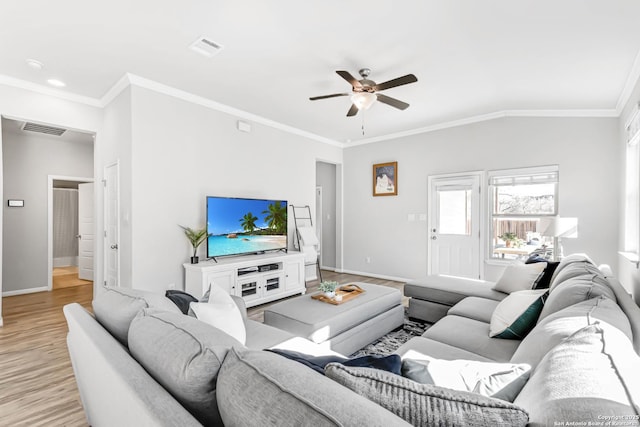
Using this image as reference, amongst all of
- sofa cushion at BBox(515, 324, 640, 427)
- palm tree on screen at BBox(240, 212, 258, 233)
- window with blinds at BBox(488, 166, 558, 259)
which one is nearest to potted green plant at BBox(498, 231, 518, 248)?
window with blinds at BBox(488, 166, 558, 259)

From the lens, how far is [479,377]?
1086 mm

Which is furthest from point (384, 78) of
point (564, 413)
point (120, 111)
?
point (564, 413)

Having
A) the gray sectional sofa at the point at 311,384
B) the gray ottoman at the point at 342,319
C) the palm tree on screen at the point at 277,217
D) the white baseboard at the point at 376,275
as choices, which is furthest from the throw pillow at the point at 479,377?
the white baseboard at the point at 376,275

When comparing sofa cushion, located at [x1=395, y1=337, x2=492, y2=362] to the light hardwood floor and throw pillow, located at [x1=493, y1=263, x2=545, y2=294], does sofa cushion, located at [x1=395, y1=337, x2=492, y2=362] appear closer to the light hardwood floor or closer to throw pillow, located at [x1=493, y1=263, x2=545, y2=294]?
throw pillow, located at [x1=493, y1=263, x2=545, y2=294]

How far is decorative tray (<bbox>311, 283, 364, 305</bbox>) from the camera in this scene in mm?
2826

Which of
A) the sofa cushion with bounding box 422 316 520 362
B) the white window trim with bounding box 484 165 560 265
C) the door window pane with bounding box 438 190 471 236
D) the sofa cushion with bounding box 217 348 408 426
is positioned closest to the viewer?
the sofa cushion with bounding box 217 348 408 426

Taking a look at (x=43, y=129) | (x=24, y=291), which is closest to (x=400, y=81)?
(x=43, y=129)

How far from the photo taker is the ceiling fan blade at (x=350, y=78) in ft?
8.91

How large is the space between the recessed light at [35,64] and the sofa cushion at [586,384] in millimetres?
4452

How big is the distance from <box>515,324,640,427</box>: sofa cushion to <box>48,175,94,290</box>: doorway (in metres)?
6.85

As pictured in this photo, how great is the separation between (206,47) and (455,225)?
436cm

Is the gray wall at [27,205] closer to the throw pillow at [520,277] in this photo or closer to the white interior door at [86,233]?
the white interior door at [86,233]

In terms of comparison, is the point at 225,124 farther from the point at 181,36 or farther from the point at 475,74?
the point at 475,74

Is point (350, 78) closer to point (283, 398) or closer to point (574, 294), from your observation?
point (574, 294)
